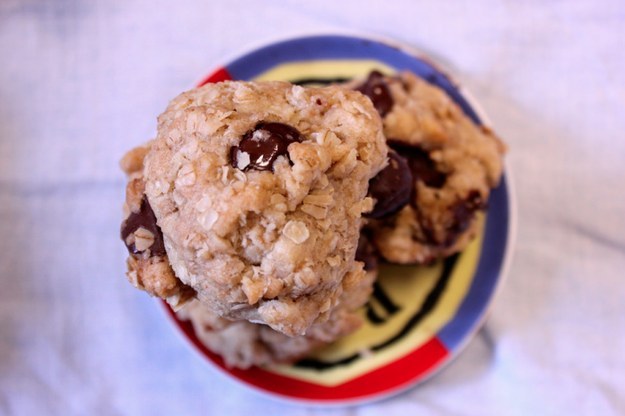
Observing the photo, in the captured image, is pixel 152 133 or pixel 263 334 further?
pixel 152 133

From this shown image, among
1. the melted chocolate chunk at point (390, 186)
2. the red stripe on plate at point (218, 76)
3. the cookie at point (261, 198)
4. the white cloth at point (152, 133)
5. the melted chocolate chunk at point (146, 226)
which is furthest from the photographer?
the white cloth at point (152, 133)

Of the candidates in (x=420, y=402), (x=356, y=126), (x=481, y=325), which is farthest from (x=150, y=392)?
(x=356, y=126)

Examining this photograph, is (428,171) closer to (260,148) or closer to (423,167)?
(423,167)

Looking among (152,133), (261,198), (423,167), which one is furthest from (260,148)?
(152,133)

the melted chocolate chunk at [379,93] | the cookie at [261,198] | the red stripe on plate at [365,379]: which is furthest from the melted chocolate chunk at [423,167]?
the red stripe on plate at [365,379]

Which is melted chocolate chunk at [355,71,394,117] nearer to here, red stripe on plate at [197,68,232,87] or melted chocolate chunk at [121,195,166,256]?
red stripe on plate at [197,68,232,87]

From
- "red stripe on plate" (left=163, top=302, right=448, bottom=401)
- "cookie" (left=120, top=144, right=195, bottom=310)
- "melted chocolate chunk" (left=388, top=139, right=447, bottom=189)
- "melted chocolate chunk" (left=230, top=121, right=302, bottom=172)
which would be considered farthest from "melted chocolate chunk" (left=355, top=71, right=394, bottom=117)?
"red stripe on plate" (left=163, top=302, right=448, bottom=401)

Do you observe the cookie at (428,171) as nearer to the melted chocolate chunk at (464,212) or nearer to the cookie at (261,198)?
the melted chocolate chunk at (464,212)
